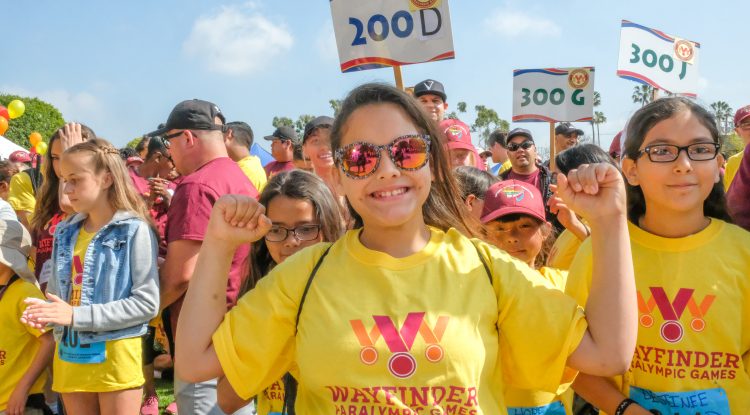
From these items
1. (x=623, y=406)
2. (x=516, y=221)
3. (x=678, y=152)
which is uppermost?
(x=678, y=152)

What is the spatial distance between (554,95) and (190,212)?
5.10 meters

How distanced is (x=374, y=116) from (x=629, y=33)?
5468 millimetres

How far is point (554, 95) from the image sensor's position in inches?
289

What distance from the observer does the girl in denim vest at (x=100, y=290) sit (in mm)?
3437

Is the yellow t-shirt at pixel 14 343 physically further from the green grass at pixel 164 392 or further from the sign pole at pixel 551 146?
the sign pole at pixel 551 146

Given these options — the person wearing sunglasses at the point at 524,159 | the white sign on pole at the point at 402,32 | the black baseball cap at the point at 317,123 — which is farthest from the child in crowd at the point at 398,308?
the person wearing sunglasses at the point at 524,159

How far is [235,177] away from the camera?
379 cm

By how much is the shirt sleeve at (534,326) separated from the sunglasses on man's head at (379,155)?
37 cm

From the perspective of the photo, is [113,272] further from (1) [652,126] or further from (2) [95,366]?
(1) [652,126]

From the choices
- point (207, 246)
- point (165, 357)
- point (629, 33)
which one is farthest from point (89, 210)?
point (629, 33)

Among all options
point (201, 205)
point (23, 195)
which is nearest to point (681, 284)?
point (201, 205)

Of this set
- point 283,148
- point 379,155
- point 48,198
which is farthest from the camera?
point 283,148

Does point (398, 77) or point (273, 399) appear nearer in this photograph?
point (273, 399)

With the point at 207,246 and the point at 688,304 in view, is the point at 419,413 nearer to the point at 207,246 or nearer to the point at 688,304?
the point at 207,246
